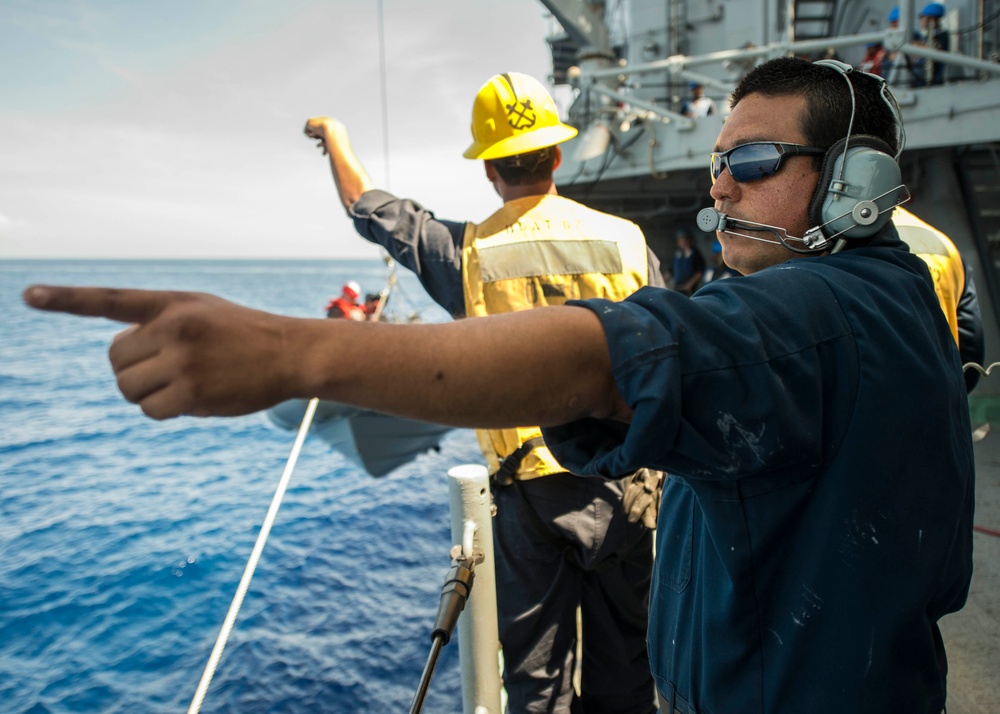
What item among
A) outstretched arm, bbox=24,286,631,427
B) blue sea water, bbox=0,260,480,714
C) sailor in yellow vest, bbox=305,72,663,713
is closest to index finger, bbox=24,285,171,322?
outstretched arm, bbox=24,286,631,427

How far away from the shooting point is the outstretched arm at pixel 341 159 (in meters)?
2.46

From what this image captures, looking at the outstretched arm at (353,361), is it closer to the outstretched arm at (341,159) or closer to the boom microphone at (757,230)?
the boom microphone at (757,230)

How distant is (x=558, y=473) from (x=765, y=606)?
1.33 meters

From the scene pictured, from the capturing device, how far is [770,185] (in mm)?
1193

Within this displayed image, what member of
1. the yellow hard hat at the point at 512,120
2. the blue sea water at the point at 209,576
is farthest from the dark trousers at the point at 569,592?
the blue sea water at the point at 209,576

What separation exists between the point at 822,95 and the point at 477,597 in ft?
5.81

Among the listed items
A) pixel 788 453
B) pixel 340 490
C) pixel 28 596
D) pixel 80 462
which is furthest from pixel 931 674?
pixel 80 462

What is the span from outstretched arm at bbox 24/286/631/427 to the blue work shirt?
0.06m

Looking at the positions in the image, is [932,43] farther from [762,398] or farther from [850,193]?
[762,398]

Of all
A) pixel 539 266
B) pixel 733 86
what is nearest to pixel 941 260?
pixel 539 266

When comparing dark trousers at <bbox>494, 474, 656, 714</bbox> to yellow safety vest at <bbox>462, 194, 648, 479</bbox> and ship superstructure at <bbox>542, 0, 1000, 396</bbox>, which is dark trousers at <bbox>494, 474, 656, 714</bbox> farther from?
ship superstructure at <bbox>542, 0, 1000, 396</bbox>

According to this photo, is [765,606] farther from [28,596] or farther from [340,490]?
[340,490]

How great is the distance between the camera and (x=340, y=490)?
38.7ft

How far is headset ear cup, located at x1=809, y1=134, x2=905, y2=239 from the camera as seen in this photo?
109 cm
